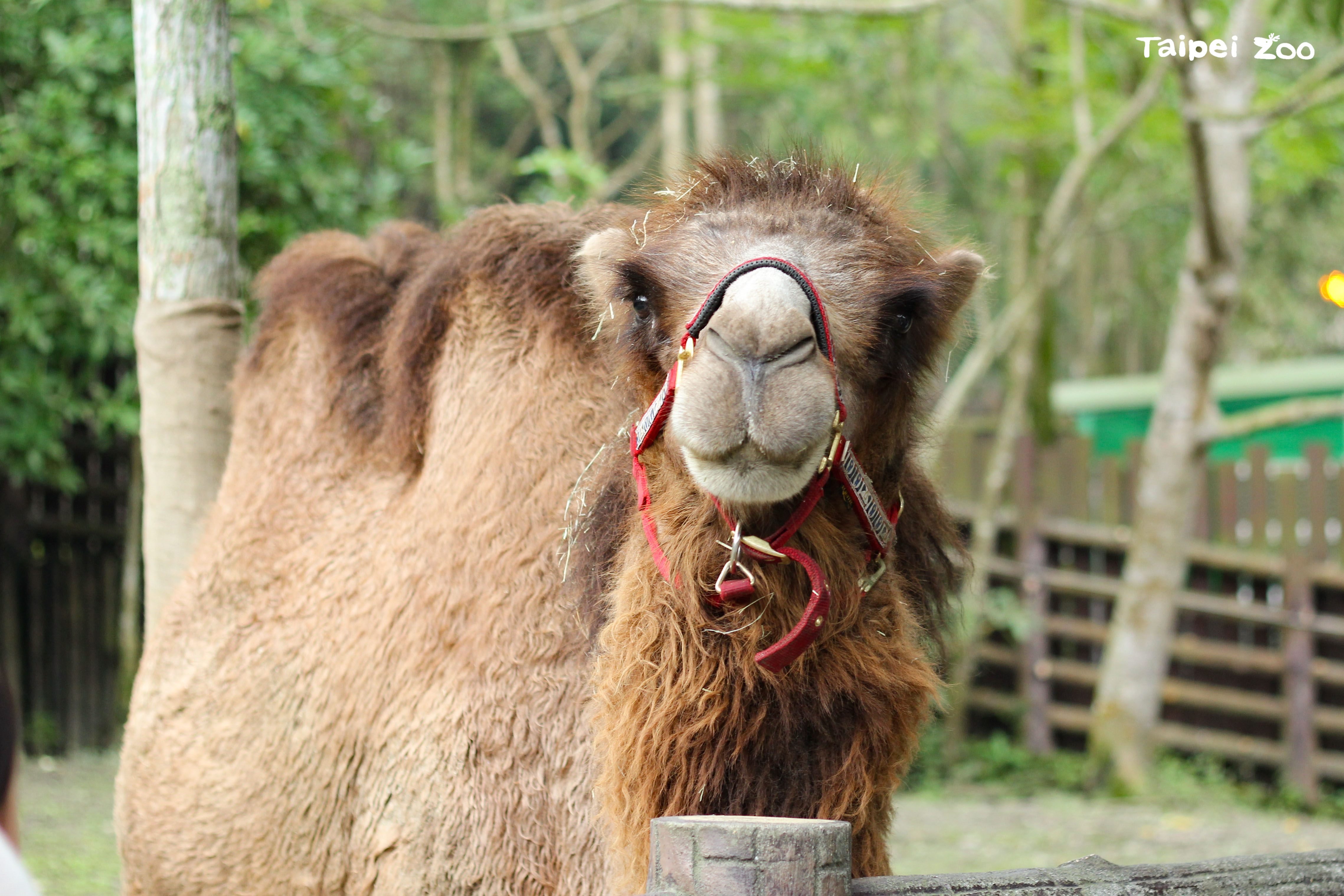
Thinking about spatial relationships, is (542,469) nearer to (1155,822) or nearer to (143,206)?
(143,206)

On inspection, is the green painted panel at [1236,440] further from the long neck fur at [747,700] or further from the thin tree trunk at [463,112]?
the long neck fur at [747,700]

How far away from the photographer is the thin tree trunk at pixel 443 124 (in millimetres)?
11984

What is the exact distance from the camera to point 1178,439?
7984mm

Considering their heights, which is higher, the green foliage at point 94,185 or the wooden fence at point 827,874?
the green foliage at point 94,185

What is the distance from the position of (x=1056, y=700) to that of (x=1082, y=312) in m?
12.0

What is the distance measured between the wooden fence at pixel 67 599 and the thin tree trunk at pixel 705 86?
18.4 feet

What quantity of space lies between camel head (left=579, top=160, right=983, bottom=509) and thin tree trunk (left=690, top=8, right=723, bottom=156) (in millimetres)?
8371

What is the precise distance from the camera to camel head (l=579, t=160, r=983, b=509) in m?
2.16

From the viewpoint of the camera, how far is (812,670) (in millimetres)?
2422

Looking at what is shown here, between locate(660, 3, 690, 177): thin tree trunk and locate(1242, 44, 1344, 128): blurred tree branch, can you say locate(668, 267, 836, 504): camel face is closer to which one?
locate(1242, 44, 1344, 128): blurred tree branch

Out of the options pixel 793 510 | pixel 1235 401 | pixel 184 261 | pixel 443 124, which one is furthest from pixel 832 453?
pixel 1235 401

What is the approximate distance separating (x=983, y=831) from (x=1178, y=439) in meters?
2.72

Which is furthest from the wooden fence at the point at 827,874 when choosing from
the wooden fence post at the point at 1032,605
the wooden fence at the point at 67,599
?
the wooden fence at the point at 67,599

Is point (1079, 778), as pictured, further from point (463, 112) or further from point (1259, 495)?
point (463, 112)
